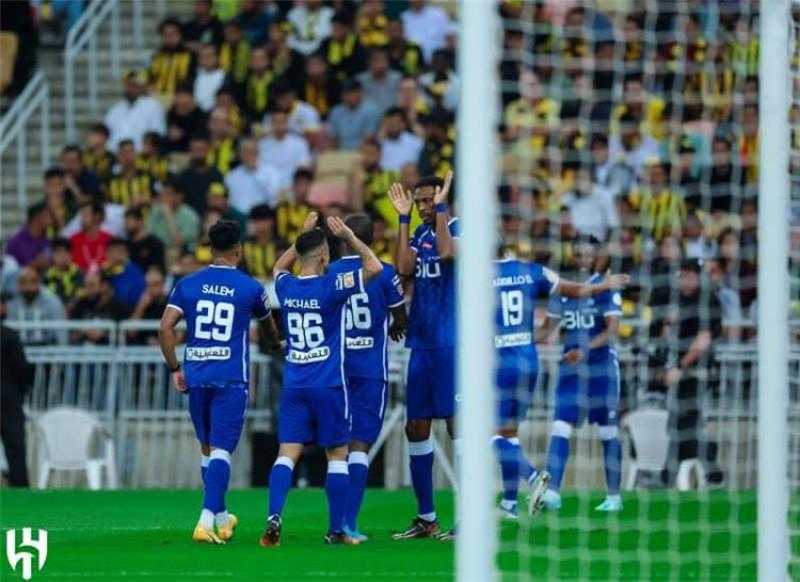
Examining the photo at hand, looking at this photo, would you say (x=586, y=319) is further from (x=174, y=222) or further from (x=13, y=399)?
(x=174, y=222)

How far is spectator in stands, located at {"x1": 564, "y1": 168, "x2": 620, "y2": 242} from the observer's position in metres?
19.7

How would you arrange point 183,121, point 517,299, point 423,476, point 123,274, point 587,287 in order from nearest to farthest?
point 423,476 → point 517,299 → point 587,287 → point 123,274 → point 183,121

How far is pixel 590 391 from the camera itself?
17047 millimetres

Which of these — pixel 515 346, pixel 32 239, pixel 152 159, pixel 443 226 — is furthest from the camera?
pixel 152 159

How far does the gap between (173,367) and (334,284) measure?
1336 mm

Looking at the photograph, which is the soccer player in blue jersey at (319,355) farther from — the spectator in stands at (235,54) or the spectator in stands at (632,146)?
the spectator in stands at (235,54)

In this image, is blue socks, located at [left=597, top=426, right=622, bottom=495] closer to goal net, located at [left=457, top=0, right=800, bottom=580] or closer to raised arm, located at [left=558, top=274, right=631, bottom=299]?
goal net, located at [left=457, top=0, right=800, bottom=580]

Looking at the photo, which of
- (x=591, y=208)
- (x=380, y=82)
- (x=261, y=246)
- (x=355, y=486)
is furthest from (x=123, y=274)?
(x=355, y=486)

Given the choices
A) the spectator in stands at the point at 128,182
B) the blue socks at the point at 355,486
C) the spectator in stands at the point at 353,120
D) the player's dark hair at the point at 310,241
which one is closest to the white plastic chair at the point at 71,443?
the spectator in stands at the point at 128,182

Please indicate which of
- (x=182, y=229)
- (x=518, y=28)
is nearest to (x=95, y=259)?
(x=182, y=229)

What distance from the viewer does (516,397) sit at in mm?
15289

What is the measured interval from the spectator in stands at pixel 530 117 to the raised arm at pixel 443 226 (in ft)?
20.9

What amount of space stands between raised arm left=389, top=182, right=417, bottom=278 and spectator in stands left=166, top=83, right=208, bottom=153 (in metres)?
10.2

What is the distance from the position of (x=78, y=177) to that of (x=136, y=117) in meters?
1.12
